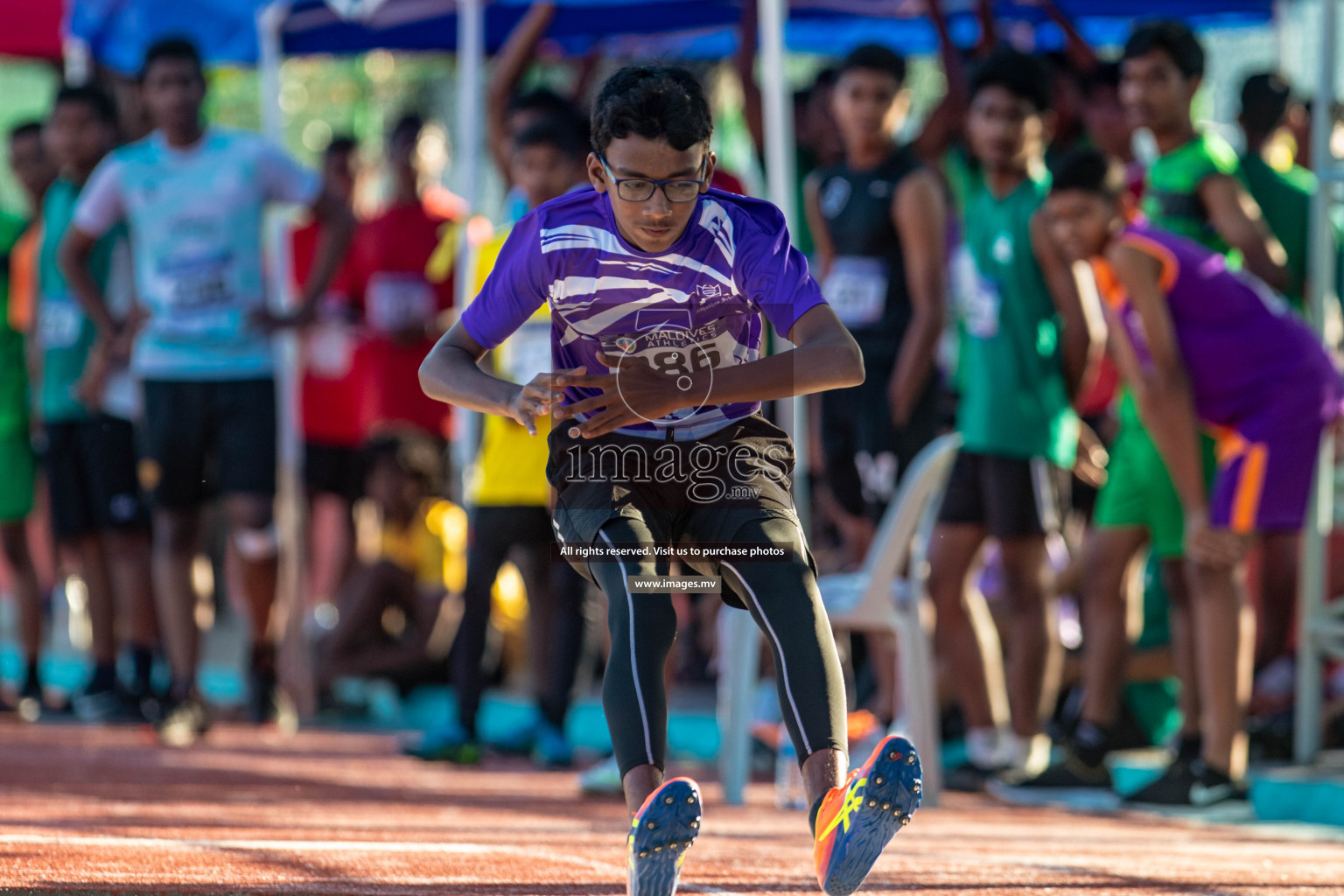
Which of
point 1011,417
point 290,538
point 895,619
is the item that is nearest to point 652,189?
point 895,619

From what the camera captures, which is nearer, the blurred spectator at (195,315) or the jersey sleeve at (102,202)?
the blurred spectator at (195,315)

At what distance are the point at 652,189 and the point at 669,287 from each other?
0.70 feet

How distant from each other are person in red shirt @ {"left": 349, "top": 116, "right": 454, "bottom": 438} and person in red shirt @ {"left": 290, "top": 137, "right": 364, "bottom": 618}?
0.09m

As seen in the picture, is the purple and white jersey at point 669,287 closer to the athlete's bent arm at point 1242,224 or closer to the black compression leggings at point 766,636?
the black compression leggings at point 766,636

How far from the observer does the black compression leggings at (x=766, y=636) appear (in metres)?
3.24

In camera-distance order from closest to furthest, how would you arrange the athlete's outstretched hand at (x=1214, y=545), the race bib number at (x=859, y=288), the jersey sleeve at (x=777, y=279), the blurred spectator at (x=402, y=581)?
the jersey sleeve at (x=777, y=279)
the athlete's outstretched hand at (x=1214, y=545)
the race bib number at (x=859, y=288)
the blurred spectator at (x=402, y=581)

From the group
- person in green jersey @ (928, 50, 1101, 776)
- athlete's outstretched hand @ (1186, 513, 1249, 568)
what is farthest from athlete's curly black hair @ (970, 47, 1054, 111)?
athlete's outstretched hand @ (1186, 513, 1249, 568)

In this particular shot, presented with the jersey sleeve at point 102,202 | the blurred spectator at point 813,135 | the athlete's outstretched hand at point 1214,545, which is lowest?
the athlete's outstretched hand at point 1214,545

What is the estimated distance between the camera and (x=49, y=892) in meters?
3.23

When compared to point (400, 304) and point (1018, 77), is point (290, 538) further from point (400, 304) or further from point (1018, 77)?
point (1018, 77)

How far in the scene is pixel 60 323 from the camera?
313 inches

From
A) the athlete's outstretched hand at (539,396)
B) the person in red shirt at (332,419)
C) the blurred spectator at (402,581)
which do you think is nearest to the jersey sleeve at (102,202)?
the person in red shirt at (332,419)

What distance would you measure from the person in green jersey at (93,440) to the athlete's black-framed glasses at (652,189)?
482 centimetres

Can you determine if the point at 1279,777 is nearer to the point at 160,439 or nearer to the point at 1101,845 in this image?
the point at 1101,845
